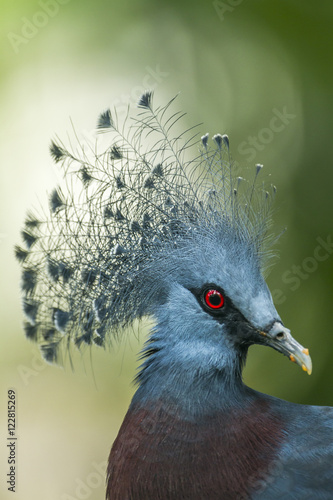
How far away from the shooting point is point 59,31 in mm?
4086

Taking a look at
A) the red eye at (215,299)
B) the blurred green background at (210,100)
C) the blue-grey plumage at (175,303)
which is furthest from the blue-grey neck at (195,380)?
the blurred green background at (210,100)

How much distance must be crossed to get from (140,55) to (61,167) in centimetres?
266

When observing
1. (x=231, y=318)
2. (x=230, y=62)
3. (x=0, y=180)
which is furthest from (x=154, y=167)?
(x=230, y=62)

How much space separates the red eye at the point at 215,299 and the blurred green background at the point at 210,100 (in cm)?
240

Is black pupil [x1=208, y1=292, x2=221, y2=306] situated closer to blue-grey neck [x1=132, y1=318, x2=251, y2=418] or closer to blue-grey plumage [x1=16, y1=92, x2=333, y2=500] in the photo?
blue-grey plumage [x1=16, y1=92, x2=333, y2=500]

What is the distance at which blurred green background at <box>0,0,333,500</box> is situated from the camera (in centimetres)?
394

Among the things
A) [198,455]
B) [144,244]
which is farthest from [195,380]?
[144,244]

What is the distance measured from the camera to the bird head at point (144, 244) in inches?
63.1

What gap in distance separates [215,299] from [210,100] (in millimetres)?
3007

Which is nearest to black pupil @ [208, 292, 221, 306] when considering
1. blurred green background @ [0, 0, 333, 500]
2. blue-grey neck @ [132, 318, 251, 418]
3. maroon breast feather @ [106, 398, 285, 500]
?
blue-grey neck @ [132, 318, 251, 418]

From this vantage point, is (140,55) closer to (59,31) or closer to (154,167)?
(59,31)

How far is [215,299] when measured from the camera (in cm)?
155

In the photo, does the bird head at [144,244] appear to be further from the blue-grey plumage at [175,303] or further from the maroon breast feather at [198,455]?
the maroon breast feather at [198,455]

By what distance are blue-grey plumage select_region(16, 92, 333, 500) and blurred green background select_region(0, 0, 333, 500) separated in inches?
84.4
